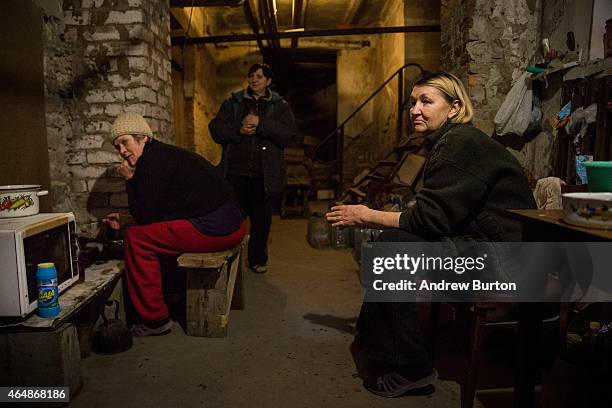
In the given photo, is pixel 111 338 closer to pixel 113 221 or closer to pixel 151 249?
pixel 151 249

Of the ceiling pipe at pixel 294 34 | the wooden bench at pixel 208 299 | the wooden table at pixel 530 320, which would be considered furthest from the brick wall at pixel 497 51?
the wooden bench at pixel 208 299

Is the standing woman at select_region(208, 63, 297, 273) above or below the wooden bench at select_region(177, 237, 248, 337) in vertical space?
above

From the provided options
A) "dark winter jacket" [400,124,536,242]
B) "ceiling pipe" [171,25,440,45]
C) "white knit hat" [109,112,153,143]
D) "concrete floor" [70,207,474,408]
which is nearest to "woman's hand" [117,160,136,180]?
"white knit hat" [109,112,153,143]

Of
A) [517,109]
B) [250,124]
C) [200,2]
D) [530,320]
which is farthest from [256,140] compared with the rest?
[530,320]

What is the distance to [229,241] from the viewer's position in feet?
9.08

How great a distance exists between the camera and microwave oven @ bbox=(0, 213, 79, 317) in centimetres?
184

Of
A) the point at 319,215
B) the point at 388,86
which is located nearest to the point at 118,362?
the point at 319,215

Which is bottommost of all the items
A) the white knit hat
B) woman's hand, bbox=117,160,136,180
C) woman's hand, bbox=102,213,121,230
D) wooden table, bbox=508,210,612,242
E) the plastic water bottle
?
the plastic water bottle

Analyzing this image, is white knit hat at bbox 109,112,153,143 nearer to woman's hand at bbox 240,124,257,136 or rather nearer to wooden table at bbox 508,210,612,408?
woman's hand at bbox 240,124,257,136

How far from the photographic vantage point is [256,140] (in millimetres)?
3850

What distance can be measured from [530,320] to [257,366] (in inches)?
56.5

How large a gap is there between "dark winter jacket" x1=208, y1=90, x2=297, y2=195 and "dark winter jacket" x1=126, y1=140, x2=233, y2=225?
43.6 inches

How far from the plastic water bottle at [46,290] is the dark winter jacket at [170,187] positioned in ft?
2.38

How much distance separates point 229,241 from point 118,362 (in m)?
0.93
